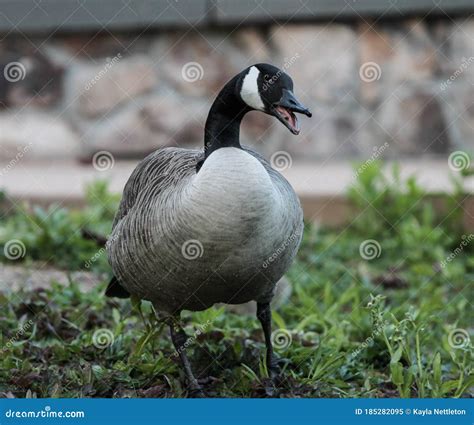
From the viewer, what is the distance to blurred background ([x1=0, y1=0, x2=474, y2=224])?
6688 mm

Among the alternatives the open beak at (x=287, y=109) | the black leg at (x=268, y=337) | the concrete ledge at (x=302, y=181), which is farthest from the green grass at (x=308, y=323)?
the open beak at (x=287, y=109)

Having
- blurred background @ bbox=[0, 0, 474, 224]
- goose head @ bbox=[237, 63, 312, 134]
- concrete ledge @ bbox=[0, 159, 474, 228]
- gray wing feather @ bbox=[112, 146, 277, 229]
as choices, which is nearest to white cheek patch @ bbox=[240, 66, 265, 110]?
goose head @ bbox=[237, 63, 312, 134]

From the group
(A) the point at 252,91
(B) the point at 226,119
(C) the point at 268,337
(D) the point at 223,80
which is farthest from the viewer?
(D) the point at 223,80

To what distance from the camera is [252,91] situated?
307cm

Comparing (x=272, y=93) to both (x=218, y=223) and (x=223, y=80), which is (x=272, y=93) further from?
(x=223, y=80)

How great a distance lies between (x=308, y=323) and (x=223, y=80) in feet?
10.3

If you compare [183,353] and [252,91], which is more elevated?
[252,91]

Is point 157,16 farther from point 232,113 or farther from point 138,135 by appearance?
point 232,113

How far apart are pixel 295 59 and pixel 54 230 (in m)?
2.42

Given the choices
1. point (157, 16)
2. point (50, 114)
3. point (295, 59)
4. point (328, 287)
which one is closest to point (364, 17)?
point (295, 59)

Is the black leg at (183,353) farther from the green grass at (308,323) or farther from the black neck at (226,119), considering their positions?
the black neck at (226,119)

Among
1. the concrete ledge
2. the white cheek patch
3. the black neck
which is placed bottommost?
the concrete ledge

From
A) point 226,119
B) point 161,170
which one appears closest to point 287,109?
point 226,119

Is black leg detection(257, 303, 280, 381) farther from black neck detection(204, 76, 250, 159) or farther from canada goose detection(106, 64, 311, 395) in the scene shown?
black neck detection(204, 76, 250, 159)
